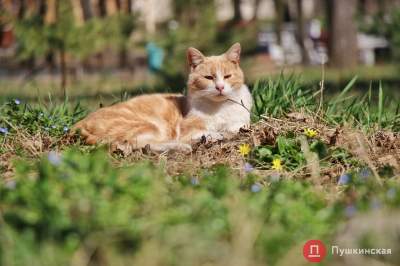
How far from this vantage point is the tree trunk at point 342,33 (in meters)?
19.4

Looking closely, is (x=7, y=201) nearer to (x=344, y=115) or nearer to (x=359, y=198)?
(x=359, y=198)

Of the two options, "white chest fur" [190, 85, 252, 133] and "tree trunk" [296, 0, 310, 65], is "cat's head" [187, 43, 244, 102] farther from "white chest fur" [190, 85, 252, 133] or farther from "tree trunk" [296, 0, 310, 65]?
"tree trunk" [296, 0, 310, 65]

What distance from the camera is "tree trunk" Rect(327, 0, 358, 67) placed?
63.6 feet

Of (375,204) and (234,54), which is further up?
(234,54)

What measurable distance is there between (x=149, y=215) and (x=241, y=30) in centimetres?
1064

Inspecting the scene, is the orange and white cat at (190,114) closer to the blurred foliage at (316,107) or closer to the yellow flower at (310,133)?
the blurred foliage at (316,107)

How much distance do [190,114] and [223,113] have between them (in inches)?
10.7

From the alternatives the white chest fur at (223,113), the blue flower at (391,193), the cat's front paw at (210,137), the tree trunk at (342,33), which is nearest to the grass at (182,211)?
the blue flower at (391,193)

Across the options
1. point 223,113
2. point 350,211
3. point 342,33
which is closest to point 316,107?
point 223,113

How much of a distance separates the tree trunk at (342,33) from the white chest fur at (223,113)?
46.8 feet

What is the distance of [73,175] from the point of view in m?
3.19

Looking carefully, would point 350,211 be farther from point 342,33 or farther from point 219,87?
point 342,33

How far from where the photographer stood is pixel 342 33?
20.0 meters

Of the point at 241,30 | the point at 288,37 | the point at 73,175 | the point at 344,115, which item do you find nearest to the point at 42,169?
the point at 73,175
